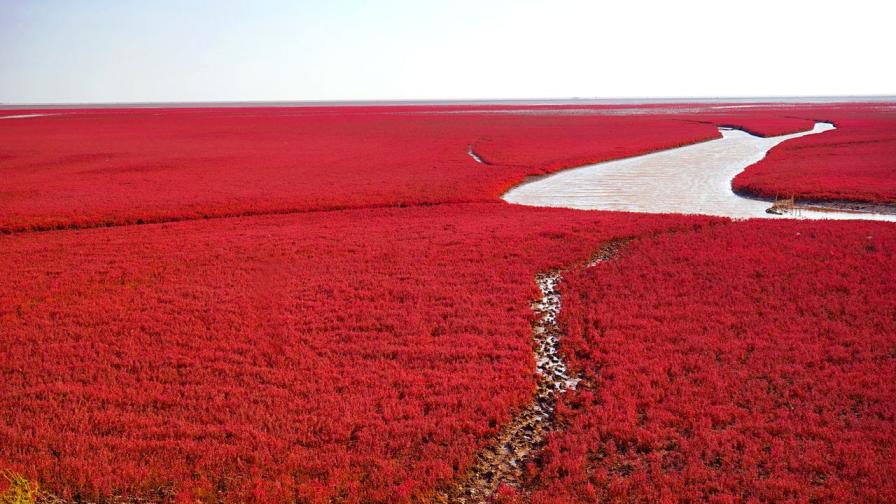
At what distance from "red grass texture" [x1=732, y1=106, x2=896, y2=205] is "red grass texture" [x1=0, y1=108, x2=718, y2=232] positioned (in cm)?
1416

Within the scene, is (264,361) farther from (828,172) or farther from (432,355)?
(828,172)

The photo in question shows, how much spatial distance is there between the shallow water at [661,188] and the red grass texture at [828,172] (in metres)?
1.79

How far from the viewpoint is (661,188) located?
39.2m

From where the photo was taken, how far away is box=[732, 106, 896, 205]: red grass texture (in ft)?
110

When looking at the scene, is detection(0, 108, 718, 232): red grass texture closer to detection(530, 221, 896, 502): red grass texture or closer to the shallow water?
the shallow water

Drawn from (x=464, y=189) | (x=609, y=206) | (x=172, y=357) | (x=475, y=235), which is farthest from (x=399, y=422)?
(x=464, y=189)

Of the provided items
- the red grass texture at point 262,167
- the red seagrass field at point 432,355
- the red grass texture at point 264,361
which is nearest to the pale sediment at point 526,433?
the red seagrass field at point 432,355

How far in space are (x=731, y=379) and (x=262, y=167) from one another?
44.2m

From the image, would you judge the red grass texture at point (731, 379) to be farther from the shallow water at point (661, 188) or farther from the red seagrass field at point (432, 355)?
the shallow water at point (661, 188)

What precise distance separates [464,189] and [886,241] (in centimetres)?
2219

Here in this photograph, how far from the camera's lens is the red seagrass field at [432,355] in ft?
31.6

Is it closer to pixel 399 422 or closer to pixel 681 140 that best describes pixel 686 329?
pixel 399 422

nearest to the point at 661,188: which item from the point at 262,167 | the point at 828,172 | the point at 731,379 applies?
the point at 828,172

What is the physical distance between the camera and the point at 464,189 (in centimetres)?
3797
